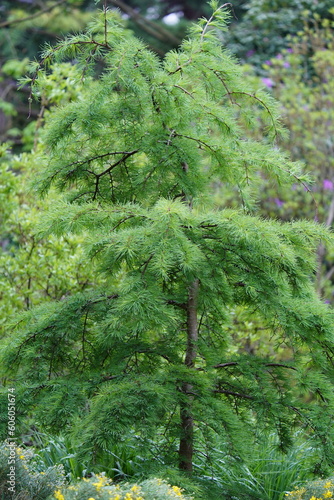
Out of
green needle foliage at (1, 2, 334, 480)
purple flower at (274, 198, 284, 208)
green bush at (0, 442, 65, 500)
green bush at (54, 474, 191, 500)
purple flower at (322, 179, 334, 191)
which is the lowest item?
purple flower at (274, 198, 284, 208)

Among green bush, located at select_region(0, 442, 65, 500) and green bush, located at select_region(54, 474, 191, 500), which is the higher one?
green bush, located at select_region(54, 474, 191, 500)

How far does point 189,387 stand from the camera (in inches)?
119

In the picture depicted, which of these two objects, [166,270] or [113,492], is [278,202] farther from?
[113,492]

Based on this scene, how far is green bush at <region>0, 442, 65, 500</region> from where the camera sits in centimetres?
277

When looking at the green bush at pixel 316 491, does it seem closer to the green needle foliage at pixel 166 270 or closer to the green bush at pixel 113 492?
the green needle foliage at pixel 166 270

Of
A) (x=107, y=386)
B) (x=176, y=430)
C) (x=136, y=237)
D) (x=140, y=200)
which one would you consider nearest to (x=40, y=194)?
(x=140, y=200)

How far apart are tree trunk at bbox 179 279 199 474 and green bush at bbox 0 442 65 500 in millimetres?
599

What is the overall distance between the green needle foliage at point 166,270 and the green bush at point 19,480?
0.66 ft

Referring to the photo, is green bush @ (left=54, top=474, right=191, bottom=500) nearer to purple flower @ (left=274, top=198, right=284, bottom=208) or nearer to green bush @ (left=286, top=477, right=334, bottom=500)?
green bush @ (left=286, top=477, right=334, bottom=500)

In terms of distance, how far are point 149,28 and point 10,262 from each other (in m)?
8.48

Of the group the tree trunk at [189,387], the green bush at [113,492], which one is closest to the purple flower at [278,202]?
the tree trunk at [189,387]

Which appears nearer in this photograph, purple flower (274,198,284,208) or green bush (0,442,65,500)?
green bush (0,442,65,500)

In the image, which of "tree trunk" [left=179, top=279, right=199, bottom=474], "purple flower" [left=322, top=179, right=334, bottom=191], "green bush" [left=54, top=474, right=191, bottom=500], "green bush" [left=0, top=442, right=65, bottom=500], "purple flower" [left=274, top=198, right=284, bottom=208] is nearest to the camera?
"green bush" [left=54, top=474, right=191, bottom=500]

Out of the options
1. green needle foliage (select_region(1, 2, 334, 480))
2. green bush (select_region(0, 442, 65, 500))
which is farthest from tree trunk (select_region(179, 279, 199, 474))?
green bush (select_region(0, 442, 65, 500))
